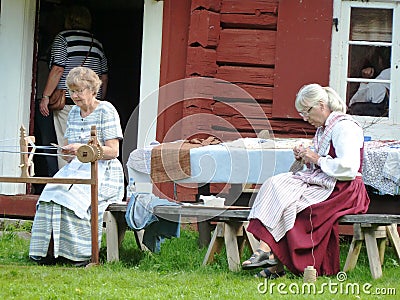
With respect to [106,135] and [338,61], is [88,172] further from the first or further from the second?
[338,61]

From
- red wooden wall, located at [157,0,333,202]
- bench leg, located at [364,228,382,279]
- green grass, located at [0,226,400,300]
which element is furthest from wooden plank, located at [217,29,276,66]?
bench leg, located at [364,228,382,279]

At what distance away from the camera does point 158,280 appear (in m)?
5.05

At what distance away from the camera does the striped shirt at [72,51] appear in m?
7.84

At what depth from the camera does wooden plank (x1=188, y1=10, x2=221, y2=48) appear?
7402mm

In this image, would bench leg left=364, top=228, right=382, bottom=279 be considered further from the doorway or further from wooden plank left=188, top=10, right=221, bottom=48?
the doorway

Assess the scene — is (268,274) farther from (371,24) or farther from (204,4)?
(371,24)

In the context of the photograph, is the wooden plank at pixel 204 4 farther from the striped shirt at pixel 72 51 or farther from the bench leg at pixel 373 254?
the bench leg at pixel 373 254

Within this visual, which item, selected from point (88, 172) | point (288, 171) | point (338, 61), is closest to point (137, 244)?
point (88, 172)

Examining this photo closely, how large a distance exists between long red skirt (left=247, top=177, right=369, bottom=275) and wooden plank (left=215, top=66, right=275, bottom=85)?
7.53ft

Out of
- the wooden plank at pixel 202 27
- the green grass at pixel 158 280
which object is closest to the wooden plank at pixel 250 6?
the wooden plank at pixel 202 27

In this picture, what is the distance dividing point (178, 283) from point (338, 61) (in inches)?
123

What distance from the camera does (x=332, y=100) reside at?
5.38 metres

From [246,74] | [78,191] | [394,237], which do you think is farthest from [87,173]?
[246,74]

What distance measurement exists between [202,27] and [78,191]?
2073 mm
